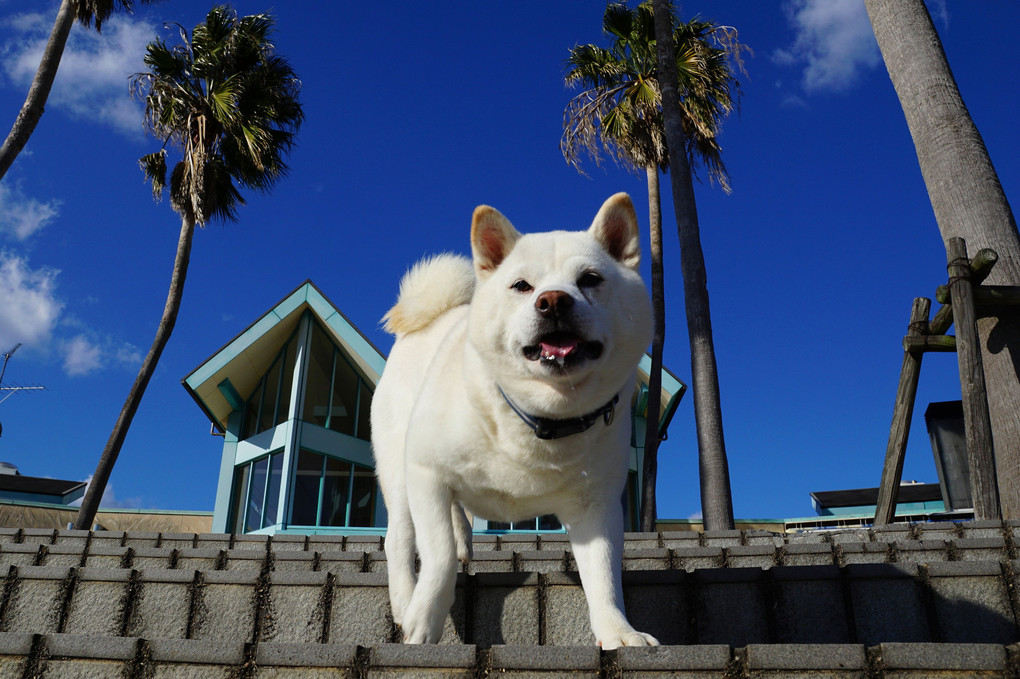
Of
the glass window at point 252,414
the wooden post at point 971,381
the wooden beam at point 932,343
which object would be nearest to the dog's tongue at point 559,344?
the wooden post at point 971,381

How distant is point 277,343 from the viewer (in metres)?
15.6

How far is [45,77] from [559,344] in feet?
32.2

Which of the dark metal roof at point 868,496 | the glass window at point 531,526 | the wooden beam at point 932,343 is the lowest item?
the wooden beam at point 932,343

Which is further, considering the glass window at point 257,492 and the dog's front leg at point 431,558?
the glass window at point 257,492

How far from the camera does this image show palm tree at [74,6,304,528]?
45.9 ft

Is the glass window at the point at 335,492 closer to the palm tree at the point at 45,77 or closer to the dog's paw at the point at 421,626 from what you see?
the palm tree at the point at 45,77

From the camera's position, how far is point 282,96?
15055mm

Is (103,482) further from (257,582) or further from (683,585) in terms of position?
(683,585)

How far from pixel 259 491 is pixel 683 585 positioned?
14.0 m

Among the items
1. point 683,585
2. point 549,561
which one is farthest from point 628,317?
point 549,561

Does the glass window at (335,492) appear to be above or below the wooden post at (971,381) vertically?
above

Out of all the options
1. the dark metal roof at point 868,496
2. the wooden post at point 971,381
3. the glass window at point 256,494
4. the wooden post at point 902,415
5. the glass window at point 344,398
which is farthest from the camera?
the dark metal roof at point 868,496

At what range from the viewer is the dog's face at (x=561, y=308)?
2.42 m

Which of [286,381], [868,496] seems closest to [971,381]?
[286,381]
